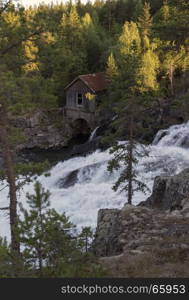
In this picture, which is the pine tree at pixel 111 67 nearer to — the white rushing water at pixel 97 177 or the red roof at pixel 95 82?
the red roof at pixel 95 82

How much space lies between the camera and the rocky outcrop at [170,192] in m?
16.0

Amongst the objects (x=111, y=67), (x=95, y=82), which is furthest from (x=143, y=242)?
(x=95, y=82)

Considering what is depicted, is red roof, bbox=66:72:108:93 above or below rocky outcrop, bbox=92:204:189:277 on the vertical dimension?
above

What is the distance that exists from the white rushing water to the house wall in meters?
11.4

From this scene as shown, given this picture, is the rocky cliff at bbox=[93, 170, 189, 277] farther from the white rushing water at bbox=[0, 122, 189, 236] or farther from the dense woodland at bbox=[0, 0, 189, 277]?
the white rushing water at bbox=[0, 122, 189, 236]

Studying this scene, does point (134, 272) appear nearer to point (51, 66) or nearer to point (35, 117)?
point (51, 66)

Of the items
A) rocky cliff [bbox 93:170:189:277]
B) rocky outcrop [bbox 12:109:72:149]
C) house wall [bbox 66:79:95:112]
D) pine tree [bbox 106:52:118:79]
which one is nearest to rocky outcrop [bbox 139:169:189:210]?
rocky cliff [bbox 93:170:189:277]

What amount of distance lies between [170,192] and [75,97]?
87.5ft

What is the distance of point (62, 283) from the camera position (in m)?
6.75

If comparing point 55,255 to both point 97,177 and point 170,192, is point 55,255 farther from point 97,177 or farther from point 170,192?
point 97,177

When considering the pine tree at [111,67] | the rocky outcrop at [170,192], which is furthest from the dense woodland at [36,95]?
the pine tree at [111,67]

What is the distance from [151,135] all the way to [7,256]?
82.2ft

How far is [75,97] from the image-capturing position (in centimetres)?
4159

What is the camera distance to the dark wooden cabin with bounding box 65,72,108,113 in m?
39.8
